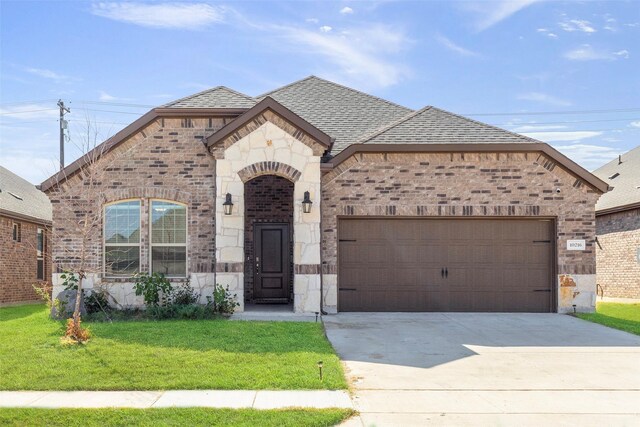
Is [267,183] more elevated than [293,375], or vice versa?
[267,183]

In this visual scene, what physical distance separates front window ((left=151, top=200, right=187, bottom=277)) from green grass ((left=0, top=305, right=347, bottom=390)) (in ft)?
7.81

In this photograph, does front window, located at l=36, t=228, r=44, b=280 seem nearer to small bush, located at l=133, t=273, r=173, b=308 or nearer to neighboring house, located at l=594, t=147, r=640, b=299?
small bush, located at l=133, t=273, r=173, b=308

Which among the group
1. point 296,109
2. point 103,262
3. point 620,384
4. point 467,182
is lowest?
point 620,384

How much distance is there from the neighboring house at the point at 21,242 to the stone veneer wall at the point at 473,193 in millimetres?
10470

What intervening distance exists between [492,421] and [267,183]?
10.9 metres

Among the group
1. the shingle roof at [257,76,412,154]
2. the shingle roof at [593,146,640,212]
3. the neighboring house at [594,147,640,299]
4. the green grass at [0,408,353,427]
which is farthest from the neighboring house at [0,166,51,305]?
the shingle roof at [593,146,640,212]

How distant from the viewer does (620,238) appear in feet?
67.9

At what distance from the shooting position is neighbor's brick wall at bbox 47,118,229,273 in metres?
13.8

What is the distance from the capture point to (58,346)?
9344mm

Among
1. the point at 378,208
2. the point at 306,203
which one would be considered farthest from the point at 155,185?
the point at 378,208

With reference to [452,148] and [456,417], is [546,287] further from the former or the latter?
[456,417]

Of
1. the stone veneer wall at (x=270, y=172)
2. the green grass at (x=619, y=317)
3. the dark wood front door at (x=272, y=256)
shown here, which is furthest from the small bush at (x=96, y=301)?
the green grass at (x=619, y=317)

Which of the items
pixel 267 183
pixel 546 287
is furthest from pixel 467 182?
pixel 267 183

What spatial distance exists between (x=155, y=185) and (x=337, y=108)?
6591 millimetres
